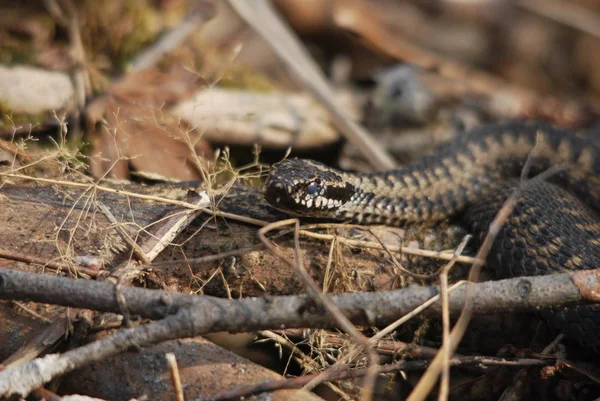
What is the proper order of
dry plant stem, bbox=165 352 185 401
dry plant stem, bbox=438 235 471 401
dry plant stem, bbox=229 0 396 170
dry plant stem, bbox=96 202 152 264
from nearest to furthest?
dry plant stem, bbox=438 235 471 401 < dry plant stem, bbox=165 352 185 401 < dry plant stem, bbox=96 202 152 264 < dry plant stem, bbox=229 0 396 170

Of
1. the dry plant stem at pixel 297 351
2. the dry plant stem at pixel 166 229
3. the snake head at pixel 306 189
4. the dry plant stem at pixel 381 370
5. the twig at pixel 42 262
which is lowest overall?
the dry plant stem at pixel 297 351

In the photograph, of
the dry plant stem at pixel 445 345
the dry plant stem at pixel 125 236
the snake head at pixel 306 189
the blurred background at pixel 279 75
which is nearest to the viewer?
the dry plant stem at pixel 445 345

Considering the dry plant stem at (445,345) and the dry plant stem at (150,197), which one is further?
the dry plant stem at (150,197)

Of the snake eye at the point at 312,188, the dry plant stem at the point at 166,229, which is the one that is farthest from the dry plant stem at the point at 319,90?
the dry plant stem at the point at 166,229

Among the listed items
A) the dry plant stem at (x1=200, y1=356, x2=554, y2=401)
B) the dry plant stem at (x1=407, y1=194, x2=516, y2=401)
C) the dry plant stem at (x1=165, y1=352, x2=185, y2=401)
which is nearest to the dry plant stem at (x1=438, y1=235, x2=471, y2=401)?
the dry plant stem at (x1=407, y1=194, x2=516, y2=401)

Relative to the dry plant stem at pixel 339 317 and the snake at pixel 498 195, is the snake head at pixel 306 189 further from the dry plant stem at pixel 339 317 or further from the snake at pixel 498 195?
the dry plant stem at pixel 339 317

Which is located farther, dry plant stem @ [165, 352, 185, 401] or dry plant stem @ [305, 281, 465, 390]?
dry plant stem @ [305, 281, 465, 390]

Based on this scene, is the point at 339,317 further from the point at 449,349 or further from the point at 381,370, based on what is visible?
the point at 381,370

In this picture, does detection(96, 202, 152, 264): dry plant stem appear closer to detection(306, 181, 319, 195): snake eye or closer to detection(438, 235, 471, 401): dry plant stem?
detection(306, 181, 319, 195): snake eye
